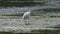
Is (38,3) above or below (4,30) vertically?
above

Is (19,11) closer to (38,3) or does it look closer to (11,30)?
(38,3)

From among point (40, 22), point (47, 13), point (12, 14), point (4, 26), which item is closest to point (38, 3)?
point (47, 13)

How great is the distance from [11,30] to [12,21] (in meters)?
0.12

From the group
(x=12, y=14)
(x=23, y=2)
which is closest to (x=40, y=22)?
(x=12, y=14)

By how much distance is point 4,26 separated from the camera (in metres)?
0.87

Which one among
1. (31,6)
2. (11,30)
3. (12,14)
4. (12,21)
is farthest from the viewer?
(31,6)

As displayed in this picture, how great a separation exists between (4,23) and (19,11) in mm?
295

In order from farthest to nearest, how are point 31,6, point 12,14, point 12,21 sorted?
point 31,6, point 12,14, point 12,21

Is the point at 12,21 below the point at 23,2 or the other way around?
below

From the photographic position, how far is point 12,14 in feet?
3.76

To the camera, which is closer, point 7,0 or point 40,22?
point 40,22

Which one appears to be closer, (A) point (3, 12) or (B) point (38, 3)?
(A) point (3, 12)

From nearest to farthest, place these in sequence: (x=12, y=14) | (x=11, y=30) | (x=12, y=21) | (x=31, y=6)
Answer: (x=11, y=30) → (x=12, y=21) → (x=12, y=14) → (x=31, y=6)

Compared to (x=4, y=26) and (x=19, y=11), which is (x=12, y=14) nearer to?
(x=19, y=11)
